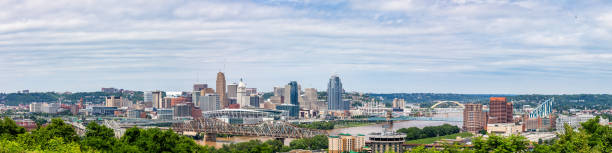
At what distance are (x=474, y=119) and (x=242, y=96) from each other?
84899mm

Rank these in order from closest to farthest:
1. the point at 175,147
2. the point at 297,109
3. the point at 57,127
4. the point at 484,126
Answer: the point at 175,147 → the point at 57,127 → the point at 484,126 → the point at 297,109

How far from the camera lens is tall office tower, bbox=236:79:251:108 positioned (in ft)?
547

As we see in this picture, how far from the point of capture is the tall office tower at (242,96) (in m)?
167

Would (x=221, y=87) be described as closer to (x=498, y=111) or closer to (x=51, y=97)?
(x=51, y=97)

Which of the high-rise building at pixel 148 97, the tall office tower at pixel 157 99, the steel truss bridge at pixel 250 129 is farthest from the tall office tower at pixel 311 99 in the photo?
the steel truss bridge at pixel 250 129

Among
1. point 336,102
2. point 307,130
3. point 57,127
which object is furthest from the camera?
point 336,102

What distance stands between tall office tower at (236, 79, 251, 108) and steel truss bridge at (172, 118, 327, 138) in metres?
72.7

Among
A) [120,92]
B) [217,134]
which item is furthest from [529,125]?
[120,92]

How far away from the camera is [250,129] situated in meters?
88.1

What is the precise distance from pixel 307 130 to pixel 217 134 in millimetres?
14028

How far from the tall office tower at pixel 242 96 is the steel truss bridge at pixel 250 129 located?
238 ft

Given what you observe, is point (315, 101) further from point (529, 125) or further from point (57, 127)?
point (57, 127)

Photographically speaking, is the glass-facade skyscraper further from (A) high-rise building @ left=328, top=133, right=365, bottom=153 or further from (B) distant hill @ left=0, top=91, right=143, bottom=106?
(A) high-rise building @ left=328, top=133, right=365, bottom=153

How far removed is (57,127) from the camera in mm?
27922
